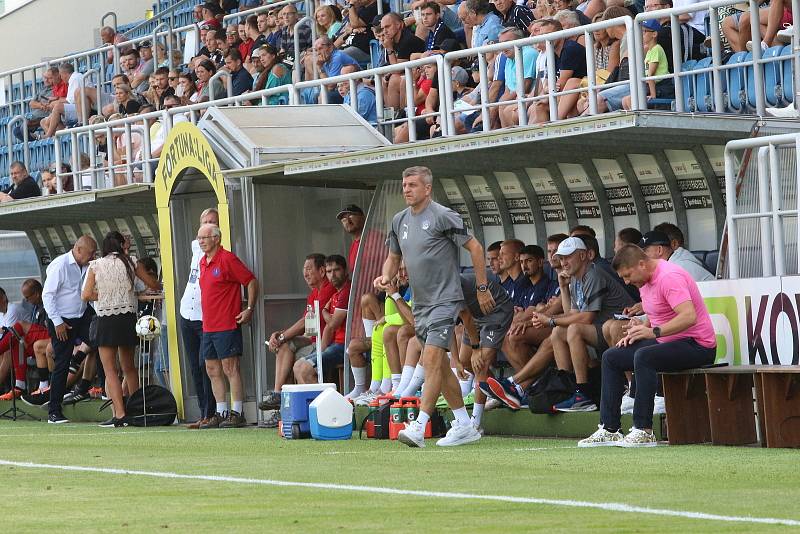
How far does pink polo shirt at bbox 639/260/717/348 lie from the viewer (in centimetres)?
1020

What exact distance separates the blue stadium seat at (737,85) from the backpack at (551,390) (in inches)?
94.9

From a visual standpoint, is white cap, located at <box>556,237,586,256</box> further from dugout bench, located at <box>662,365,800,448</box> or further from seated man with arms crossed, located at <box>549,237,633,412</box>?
dugout bench, located at <box>662,365,800,448</box>

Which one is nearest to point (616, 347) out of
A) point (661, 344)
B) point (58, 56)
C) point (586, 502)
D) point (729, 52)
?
point (661, 344)

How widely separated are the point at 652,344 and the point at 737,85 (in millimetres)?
2463

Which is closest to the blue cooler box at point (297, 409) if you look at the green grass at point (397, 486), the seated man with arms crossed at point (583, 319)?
the green grass at point (397, 486)

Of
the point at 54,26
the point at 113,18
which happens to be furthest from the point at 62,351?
the point at 54,26

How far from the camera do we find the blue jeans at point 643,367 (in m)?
10.2

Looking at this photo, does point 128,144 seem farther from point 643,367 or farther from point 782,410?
point 782,410

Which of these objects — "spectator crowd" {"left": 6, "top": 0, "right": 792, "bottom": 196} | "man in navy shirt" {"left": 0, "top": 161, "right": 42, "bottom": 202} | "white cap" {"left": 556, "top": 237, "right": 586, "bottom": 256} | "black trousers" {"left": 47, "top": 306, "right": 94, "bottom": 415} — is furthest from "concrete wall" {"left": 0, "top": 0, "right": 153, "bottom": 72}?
"white cap" {"left": 556, "top": 237, "right": 586, "bottom": 256}

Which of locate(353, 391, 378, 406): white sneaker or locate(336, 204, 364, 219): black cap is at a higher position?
locate(336, 204, 364, 219): black cap

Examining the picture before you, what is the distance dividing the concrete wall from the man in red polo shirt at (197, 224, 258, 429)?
1603 centimetres

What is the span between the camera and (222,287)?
14.6 meters

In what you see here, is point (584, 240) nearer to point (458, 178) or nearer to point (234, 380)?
point (458, 178)

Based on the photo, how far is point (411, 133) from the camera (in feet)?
47.1
